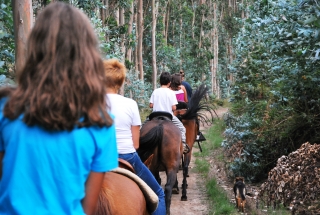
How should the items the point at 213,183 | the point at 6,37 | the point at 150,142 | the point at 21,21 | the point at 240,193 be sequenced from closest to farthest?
the point at 21,21, the point at 6,37, the point at 150,142, the point at 240,193, the point at 213,183

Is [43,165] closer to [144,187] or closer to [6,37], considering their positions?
[144,187]

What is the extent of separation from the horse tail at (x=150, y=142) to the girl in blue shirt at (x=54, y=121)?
518cm

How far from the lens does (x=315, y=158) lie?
619 centimetres

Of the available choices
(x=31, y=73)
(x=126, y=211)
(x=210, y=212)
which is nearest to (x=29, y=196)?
(x=31, y=73)

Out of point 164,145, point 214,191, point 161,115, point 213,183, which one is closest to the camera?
point 164,145

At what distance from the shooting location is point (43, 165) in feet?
5.77

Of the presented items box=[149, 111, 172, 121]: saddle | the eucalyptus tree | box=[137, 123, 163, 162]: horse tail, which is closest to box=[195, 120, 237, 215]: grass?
box=[137, 123, 163, 162]: horse tail

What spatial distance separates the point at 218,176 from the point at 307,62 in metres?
5.09

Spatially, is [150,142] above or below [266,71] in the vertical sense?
below

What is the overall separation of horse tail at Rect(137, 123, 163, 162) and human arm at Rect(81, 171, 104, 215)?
505 cm

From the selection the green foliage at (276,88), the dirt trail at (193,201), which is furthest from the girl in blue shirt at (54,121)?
the dirt trail at (193,201)

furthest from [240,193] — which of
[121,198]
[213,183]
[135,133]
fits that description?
[121,198]

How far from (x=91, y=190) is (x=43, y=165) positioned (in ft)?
0.85

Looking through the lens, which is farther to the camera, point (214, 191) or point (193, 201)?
point (214, 191)
